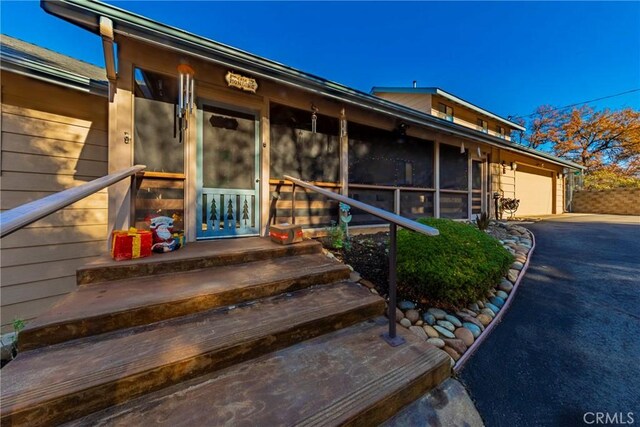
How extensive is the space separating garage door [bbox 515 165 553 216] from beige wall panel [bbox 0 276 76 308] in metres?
12.3

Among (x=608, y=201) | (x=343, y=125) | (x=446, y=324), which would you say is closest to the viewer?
(x=446, y=324)

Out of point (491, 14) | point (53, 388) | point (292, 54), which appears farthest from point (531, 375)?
point (292, 54)

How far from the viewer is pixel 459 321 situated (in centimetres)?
215

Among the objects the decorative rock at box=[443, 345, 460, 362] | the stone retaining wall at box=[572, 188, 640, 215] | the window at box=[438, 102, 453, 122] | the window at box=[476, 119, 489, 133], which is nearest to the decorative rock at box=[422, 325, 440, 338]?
the decorative rock at box=[443, 345, 460, 362]

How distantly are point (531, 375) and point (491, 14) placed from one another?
11.8 metres

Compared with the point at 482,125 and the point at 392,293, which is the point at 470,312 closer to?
the point at 392,293

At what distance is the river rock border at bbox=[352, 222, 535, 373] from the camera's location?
1881mm

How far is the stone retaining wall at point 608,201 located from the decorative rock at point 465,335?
14.7 meters

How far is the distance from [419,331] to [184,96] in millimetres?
3526

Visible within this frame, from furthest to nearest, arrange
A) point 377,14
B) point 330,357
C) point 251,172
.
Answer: point 377,14
point 251,172
point 330,357

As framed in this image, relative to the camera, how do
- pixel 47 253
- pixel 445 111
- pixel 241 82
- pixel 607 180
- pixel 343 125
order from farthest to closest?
pixel 607 180
pixel 445 111
pixel 343 125
pixel 241 82
pixel 47 253

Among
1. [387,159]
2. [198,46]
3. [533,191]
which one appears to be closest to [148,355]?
[198,46]

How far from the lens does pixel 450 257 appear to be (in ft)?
7.97

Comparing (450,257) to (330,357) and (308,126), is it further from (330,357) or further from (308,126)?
(308,126)
